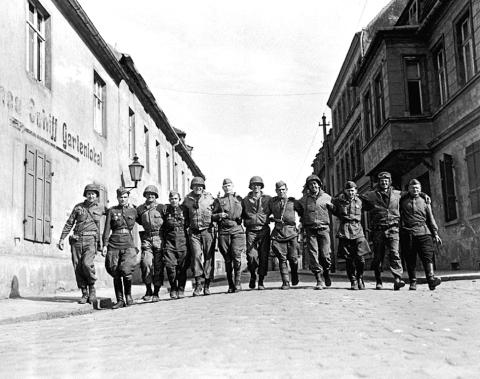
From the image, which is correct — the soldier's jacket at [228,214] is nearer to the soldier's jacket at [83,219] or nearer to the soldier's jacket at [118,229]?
the soldier's jacket at [118,229]

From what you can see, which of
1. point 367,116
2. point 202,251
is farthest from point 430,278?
point 367,116

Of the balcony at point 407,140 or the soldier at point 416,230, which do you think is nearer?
the soldier at point 416,230

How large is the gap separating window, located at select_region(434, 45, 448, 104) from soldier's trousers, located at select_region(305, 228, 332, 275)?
928cm

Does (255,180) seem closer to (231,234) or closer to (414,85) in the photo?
(231,234)

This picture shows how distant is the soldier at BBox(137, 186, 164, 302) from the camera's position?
33.7ft

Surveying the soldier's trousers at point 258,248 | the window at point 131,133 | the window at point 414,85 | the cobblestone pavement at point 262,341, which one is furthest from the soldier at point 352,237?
the window at point 131,133

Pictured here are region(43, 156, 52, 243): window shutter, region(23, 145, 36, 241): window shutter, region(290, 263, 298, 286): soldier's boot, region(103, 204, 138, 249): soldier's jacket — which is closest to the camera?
region(103, 204, 138, 249): soldier's jacket

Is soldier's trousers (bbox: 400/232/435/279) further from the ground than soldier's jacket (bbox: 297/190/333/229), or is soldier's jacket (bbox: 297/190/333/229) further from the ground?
soldier's jacket (bbox: 297/190/333/229)

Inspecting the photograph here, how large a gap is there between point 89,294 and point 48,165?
433 centimetres

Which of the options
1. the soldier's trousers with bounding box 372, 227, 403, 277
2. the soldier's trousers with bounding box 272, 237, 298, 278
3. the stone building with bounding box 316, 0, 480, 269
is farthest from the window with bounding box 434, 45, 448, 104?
the soldier's trousers with bounding box 272, 237, 298, 278

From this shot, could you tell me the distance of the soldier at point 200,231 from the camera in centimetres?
1042

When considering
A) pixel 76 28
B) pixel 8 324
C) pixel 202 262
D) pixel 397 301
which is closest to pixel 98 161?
pixel 76 28

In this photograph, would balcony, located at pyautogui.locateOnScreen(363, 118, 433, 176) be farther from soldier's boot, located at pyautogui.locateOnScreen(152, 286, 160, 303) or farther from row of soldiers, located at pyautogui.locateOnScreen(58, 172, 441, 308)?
soldier's boot, located at pyautogui.locateOnScreen(152, 286, 160, 303)

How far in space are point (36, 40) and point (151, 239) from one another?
5.98 meters
